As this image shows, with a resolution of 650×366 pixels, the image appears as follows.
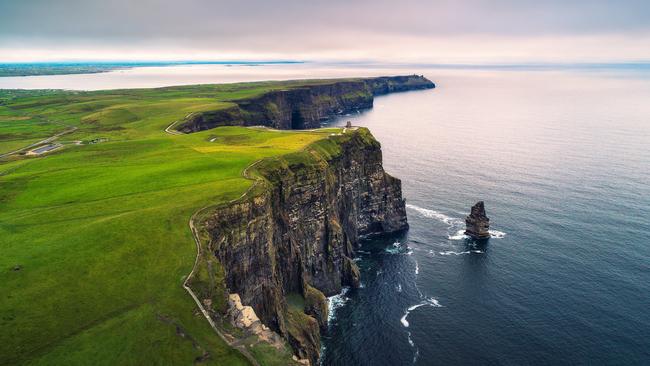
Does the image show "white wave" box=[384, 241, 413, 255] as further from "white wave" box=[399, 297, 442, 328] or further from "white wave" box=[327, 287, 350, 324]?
"white wave" box=[399, 297, 442, 328]

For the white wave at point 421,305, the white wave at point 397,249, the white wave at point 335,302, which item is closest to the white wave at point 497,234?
the white wave at point 397,249

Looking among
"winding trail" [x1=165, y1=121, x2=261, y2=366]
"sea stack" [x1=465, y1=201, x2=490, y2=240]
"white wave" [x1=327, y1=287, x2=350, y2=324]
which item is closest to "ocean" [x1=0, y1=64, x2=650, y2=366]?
"white wave" [x1=327, y1=287, x2=350, y2=324]

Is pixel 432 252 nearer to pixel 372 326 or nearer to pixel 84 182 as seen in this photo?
pixel 372 326

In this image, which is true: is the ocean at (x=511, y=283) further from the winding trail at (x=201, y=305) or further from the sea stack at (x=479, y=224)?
the winding trail at (x=201, y=305)

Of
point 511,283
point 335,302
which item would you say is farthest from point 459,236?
point 335,302

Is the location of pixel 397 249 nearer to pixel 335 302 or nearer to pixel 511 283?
pixel 335 302

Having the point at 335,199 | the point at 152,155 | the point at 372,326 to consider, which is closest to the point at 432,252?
the point at 335,199

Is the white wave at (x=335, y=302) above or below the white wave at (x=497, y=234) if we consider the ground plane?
below
